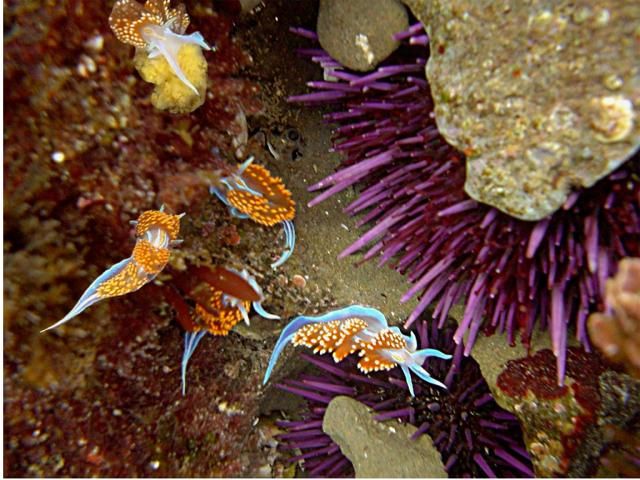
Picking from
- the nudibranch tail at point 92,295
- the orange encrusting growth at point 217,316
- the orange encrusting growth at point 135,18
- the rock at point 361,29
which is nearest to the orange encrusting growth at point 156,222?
the nudibranch tail at point 92,295

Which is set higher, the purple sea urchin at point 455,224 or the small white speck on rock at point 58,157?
the purple sea urchin at point 455,224

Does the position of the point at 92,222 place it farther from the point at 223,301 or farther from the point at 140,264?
the point at 223,301

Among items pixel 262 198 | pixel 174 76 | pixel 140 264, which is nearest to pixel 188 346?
pixel 140 264

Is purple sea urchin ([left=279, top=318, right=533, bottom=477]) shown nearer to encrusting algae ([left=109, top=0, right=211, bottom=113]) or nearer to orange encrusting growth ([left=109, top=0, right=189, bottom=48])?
encrusting algae ([left=109, top=0, right=211, bottom=113])

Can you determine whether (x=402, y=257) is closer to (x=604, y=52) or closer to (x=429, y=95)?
(x=429, y=95)

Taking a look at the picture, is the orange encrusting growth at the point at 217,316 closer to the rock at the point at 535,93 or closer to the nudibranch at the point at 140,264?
the nudibranch at the point at 140,264

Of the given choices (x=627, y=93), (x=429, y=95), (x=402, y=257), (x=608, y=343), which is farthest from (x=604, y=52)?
(x=402, y=257)
